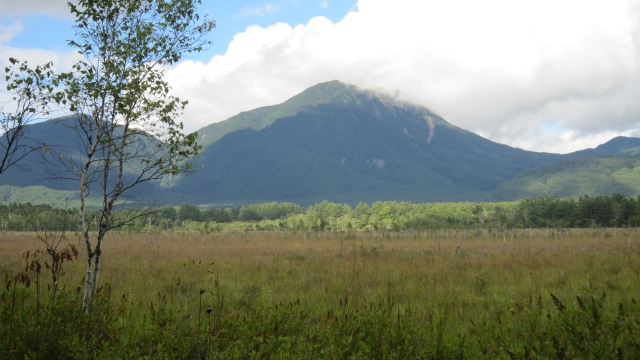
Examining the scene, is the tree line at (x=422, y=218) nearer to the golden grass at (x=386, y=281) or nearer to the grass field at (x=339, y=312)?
the golden grass at (x=386, y=281)

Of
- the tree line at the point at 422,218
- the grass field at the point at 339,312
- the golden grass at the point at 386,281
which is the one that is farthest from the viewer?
the tree line at the point at 422,218

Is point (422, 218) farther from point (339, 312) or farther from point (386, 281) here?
point (339, 312)

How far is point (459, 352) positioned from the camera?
4.61m

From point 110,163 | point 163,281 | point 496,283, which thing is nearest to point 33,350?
point 110,163

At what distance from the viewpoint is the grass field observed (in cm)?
447

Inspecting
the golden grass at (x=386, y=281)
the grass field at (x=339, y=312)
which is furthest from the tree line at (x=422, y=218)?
the grass field at (x=339, y=312)

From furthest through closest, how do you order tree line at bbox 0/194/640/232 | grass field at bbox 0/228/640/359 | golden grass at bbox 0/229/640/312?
tree line at bbox 0/194/640/232 → golden grass at bbox 0/229/640/312 → grass field at bbox 0/228/640/359

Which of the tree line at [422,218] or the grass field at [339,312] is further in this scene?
the tree line at [422,218]

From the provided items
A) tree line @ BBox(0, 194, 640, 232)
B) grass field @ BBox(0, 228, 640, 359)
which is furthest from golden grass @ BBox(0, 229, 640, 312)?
tree line @ BBox(0, 194, 640, 232)

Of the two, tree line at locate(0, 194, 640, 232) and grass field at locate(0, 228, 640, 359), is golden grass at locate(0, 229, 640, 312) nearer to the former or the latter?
grass field at locate(0, 228, 640, 359)

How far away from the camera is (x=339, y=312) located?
24.8 ft

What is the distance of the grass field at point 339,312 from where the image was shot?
4469 millimetres

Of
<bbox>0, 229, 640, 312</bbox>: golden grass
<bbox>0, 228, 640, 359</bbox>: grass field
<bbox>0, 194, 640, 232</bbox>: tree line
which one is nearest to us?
<bbox>0, 228, 640, 359</bbox>: grass field

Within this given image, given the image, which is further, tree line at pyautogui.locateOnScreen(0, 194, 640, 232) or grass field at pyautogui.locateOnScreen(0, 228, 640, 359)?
tree line at pyautogui.locateOnScreen(0, 194, 640, 232)
